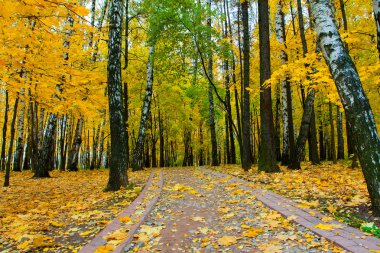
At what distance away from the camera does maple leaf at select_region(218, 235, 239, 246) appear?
12.3 feet

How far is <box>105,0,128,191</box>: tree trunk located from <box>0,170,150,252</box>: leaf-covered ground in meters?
0.50

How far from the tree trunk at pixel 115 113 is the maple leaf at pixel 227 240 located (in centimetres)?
510

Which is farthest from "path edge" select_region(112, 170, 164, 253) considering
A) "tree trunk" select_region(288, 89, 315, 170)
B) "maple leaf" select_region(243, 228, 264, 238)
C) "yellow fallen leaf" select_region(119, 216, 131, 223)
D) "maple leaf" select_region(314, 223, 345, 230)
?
"tree trunk" select_region(288, 89, 315, 170)

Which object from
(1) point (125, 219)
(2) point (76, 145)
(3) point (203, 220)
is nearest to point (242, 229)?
Result: (3) point (203, 220)

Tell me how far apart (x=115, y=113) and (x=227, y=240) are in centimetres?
556

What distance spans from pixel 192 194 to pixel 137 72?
15477 millimetres

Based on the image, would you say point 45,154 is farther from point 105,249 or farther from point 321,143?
point 321,143

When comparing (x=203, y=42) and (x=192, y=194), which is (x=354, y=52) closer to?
(x=203, y=42)

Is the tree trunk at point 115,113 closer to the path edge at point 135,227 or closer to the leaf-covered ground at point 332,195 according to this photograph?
the path edge at point 135,227

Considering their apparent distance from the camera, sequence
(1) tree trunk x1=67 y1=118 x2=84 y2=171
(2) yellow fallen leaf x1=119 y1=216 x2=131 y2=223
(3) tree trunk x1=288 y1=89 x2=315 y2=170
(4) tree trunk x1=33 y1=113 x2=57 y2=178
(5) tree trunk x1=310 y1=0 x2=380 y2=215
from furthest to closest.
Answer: (1) tree trunk x1=67 y1=118 x2=84 y2=171
(4) tree trunk x1=33 y1=113 x2=57 y2=178
(3) tree trunk x1=288 y1=89 x2=315 y2=170
(2) yellow fallen leaf x1=119 y1=216 x2=131 y2=223
(5) tree trunk x1=310 y1=0 x2=380 y2=215

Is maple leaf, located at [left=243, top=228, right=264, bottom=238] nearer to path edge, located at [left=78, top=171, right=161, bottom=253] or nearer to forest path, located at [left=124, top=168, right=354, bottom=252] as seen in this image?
forest path, located at [left=124, top=168, right=354, bottom=252]

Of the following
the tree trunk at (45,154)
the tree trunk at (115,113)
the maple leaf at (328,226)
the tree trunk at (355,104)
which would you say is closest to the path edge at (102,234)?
the tree trunk at (115,113)

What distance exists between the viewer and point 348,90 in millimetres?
4391

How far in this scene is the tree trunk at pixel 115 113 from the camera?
8.25 m
